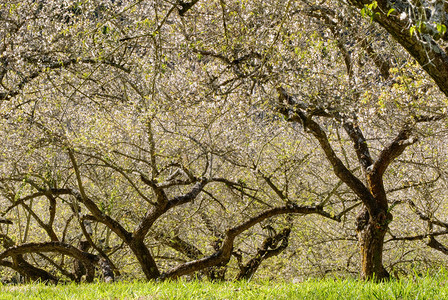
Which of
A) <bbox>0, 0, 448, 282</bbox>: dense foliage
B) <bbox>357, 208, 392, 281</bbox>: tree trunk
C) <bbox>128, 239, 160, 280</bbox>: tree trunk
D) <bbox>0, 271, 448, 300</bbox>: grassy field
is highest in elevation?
<bbox>0, 0, 448, 282</bbox>: dense foliage

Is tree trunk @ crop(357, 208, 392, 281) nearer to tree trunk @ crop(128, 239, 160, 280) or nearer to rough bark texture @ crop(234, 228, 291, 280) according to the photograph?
rough bark texture @ crop(234, 228, 291, 280)

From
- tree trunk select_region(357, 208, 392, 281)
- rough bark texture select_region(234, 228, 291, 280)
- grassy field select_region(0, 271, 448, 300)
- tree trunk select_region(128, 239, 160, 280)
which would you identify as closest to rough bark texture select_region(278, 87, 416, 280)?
tree trunk select_region(357, 208, 392, 281)

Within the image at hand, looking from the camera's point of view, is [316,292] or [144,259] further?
[144,259]

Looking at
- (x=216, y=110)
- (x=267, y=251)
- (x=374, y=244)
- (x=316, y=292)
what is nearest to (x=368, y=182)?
(x=374, y=244)

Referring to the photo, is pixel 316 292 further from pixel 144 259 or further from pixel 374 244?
pixel 144 259

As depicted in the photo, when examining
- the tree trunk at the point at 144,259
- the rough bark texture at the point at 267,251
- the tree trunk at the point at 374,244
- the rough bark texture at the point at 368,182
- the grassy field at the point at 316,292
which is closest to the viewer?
the grassy field at the point at 316,292

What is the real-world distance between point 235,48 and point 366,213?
426cm

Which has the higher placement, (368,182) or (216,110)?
(216,110)

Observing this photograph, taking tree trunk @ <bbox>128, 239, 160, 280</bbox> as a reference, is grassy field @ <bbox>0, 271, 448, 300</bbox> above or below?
below

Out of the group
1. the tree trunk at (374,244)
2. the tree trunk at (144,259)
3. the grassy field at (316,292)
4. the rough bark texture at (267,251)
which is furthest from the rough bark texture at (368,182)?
the grassy field at (316,292)

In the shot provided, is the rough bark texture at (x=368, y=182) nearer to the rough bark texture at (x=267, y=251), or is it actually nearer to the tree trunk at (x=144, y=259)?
the rough bark texture at (x=267, y=251)

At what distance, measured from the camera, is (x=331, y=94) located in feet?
23.8

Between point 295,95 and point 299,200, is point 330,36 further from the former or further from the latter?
point 299,200

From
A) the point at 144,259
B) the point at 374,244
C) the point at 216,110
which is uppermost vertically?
the point at 216,110
